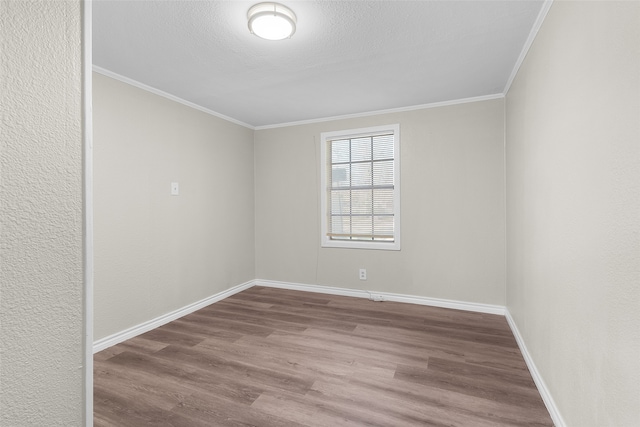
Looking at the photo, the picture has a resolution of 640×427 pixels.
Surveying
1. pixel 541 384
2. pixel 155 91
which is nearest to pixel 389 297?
pixel 541 384

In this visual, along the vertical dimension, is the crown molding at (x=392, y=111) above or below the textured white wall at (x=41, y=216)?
above

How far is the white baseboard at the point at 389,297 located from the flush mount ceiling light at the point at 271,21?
2.96m

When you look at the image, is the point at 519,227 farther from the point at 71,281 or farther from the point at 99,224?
the point at 99,224

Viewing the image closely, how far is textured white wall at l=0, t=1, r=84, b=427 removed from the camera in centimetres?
70

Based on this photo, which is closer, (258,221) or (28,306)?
(28,306)

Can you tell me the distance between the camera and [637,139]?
98cm

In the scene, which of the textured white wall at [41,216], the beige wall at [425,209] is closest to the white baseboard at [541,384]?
the beige wall at [425,209]

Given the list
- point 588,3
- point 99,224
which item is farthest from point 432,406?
point 99,224

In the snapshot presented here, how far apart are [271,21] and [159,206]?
208 centimetres

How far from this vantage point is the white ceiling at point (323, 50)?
1858mm

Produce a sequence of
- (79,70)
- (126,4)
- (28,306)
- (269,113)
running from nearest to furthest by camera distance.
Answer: (28,306) < (79,70) < (126,4) < (269,113)

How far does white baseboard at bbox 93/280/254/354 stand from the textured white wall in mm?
2164

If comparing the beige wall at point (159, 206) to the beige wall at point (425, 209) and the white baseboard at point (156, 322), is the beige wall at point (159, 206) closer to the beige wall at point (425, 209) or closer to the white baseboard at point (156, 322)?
the white baseboard at point (156, 322)

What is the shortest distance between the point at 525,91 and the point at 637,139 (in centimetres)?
162
